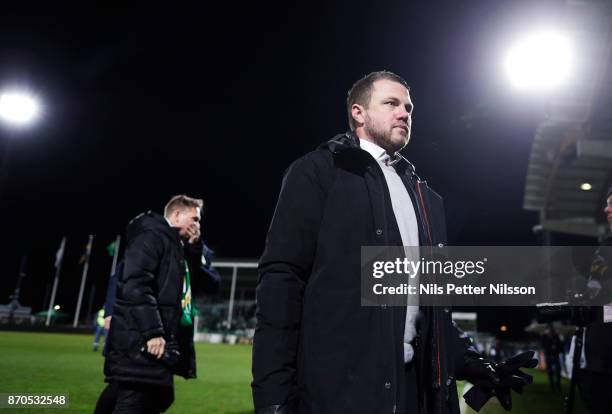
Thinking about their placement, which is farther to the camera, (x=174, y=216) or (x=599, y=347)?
(x=174, y=216)

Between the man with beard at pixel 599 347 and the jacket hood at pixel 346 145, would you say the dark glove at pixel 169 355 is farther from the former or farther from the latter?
the man with beard at pixel 599 347

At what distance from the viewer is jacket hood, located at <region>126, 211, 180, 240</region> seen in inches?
162

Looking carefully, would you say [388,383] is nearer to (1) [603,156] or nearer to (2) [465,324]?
(1) [603,156]

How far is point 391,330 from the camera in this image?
1786 mm

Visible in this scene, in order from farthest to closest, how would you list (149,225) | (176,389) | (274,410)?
(176,389) < (149,225) < (274,410)

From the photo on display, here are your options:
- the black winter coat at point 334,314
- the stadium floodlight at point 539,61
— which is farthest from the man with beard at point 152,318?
the stadium floodlight at point 539,61

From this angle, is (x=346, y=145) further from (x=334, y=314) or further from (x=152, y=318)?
(x=152, y=318)

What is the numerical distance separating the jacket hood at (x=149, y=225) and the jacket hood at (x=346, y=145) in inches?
93.5

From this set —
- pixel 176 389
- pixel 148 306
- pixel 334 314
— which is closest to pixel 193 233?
pixel 148 306

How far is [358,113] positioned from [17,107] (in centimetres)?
1703

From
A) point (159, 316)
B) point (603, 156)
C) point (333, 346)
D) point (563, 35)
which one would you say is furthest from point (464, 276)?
point (603, 156)

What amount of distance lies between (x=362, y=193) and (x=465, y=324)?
174 feet

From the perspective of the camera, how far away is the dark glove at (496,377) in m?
2.20

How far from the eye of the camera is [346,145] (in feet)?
6.96
